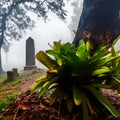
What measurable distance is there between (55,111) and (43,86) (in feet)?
1.35

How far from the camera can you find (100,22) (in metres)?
5.96

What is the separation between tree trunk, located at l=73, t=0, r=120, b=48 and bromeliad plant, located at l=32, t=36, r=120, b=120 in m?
1.49

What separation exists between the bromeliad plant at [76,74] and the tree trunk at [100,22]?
1.49 meters

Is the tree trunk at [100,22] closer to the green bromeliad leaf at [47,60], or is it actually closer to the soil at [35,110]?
the soil at [35,110]

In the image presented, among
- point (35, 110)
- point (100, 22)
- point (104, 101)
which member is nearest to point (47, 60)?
point (35, 110)

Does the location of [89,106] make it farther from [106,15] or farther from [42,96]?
[106,15]

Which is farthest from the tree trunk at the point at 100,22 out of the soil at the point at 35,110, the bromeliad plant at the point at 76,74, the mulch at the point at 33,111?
the mulch at the point at 33,111

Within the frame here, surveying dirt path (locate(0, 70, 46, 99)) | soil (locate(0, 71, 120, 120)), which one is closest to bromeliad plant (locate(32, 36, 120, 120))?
soil (locate(0, 71, 120, 120))

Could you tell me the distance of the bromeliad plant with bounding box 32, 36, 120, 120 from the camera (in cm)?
413

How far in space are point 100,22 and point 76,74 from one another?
215 cm

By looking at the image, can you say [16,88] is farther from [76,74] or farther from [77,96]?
[77,96]

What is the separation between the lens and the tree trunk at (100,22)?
5840 millimetres

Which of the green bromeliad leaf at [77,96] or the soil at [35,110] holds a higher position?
the green bromeliad leaf at [77,96]

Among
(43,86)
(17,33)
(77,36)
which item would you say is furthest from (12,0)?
(43,86)
